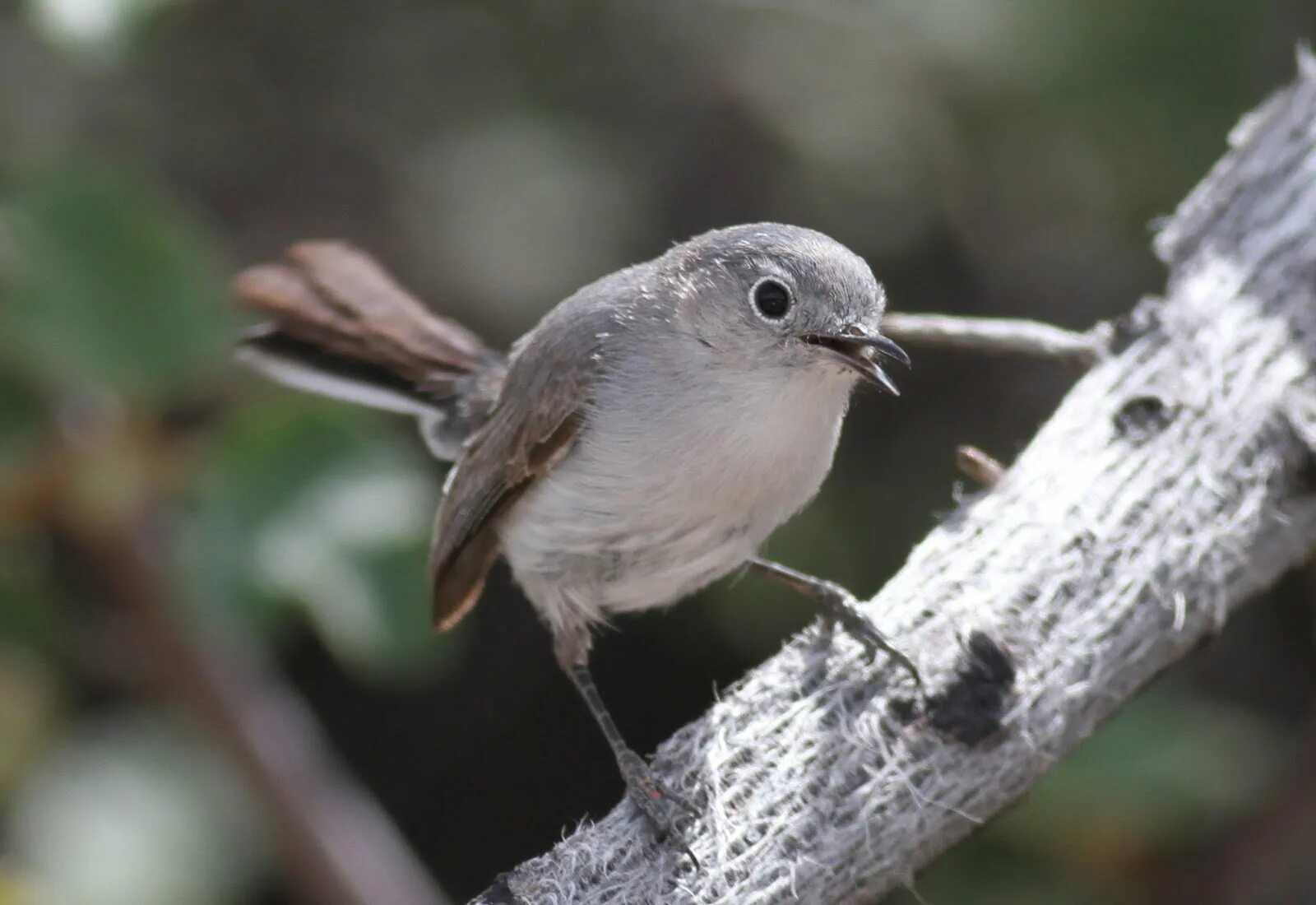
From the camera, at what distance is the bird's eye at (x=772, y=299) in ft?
8.13

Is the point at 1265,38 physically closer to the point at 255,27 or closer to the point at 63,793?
the point at 255,27

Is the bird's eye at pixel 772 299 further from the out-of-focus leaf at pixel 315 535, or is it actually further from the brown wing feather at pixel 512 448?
the out-of-focus leaf at pixel 315 535

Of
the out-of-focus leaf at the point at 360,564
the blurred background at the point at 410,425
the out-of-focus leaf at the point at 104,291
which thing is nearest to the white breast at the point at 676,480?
the out-of-focus leaf at the point at 360,564

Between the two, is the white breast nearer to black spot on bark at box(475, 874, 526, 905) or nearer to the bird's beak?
the bird's beak

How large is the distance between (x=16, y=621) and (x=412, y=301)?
1071 millimetres

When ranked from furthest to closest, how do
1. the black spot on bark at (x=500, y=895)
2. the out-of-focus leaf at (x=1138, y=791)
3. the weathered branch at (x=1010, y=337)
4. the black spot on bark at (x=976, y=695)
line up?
the out-of-focus leaf at (x=1138, y=791)
the weathered branch at (x=1010, y=337)
the black spot on bark at (x=976, y=695)
the black spot on bark at (x=500, y=895)

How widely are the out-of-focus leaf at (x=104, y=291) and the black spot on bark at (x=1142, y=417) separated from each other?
1.79 metres

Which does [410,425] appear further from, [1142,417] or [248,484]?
[1142,417]

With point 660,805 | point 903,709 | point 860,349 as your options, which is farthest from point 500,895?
point 860,349

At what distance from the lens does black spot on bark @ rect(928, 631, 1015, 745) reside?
2195 millimetres

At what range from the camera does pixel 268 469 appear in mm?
2959

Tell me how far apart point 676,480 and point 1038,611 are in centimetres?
61

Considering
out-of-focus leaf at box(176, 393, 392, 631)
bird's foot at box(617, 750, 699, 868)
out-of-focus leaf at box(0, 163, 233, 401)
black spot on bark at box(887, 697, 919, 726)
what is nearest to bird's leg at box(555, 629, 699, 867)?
bird's foot at box(617, 750, 699, 868)

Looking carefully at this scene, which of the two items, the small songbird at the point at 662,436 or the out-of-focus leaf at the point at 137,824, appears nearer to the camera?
the small songbird at the point at 662,436
